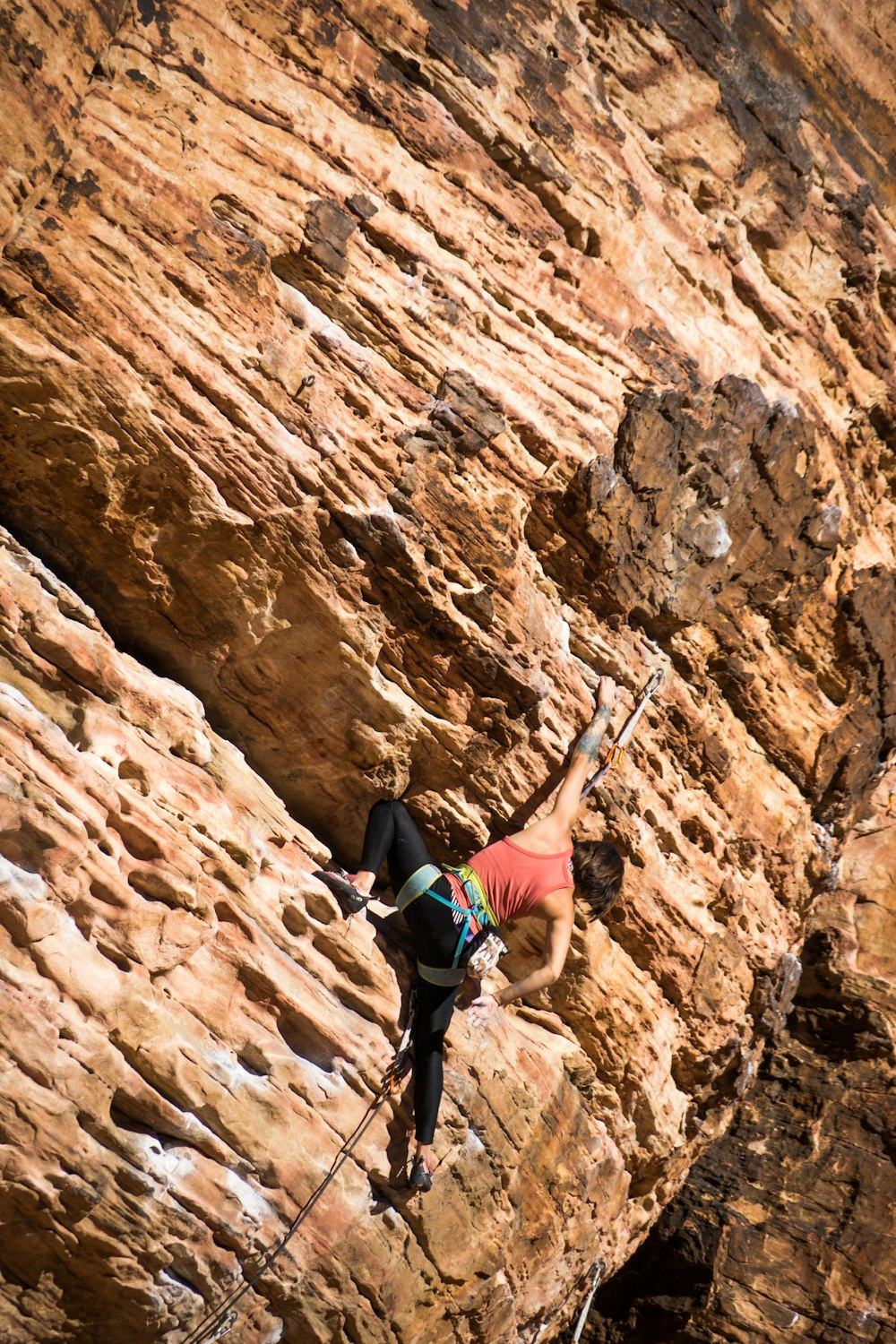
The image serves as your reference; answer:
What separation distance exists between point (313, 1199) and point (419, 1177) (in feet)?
1.73

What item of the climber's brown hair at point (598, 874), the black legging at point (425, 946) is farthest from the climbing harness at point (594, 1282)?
the climber's brown hair at point (598, 874)

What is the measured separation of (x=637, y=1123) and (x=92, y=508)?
4.67 m

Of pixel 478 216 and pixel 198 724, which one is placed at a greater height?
pixel 478 216

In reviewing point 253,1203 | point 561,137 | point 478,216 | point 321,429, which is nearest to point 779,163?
point 561,137

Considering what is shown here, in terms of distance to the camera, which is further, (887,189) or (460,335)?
(887,189)

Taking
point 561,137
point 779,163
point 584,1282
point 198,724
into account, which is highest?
point 779,163

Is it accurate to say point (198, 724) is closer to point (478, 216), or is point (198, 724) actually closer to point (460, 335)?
point (460, 335)

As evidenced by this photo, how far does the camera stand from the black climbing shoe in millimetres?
4660

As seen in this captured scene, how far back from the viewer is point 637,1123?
19.2ft

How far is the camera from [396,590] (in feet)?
15.9

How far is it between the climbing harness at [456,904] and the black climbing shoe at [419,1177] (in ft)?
2.74

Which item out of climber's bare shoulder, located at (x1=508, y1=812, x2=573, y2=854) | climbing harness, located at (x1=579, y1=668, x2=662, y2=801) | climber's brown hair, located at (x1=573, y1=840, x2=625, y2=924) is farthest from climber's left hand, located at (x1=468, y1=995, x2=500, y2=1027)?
climbing harness, located at (x1=579, y1=668, x2=662, y2=801)

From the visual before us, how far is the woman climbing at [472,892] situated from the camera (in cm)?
479

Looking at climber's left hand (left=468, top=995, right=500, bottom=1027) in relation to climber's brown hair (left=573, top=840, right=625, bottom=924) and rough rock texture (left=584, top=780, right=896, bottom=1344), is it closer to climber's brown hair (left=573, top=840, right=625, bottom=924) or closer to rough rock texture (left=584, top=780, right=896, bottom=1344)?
climber's brown hair (left=573, top=840, right=625, bottom=924)
